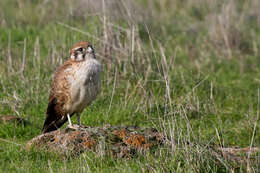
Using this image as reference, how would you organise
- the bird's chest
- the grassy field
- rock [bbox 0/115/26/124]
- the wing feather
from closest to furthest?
the grassy field → the bird's chest → the wing feather → rock [bbox 0/115/26/124]

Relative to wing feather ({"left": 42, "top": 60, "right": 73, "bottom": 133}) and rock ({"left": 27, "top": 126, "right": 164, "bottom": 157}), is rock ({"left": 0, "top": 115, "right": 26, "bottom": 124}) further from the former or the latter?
rock ({"left": 27, "top": 126, "right": 164, "bottom": 157})

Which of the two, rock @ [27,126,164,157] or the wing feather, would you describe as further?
the wing feather

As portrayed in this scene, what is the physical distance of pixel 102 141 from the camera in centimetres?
535

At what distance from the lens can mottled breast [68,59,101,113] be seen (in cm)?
597

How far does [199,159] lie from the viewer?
4.89 m

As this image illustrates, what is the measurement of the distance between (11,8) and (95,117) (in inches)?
288

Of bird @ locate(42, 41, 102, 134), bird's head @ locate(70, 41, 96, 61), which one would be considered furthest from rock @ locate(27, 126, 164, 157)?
bird's head @ locate(70, 41, 96, 61)

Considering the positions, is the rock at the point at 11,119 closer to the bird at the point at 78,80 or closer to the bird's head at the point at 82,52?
the bird at the point at 78,80

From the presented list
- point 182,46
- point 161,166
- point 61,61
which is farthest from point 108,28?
point 161,166

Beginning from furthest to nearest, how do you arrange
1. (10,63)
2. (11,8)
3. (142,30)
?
1. (11,8)
2. (142,30)
3. (10,63)

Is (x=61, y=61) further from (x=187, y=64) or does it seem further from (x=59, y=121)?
(x=187, y=64)

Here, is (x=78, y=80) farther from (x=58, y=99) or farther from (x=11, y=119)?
(x=11, y=119)

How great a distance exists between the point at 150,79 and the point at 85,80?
2.55 metres

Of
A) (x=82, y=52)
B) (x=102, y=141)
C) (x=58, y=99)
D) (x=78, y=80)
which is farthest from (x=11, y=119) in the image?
(x=102, y=141)
